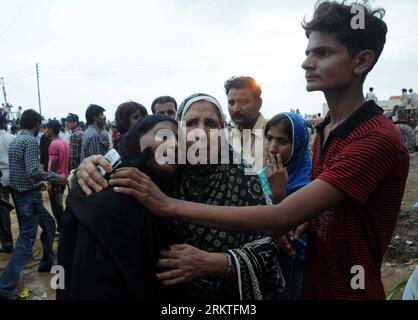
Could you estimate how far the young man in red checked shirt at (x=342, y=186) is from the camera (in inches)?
51.3

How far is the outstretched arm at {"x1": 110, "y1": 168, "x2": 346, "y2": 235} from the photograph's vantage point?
130 cm

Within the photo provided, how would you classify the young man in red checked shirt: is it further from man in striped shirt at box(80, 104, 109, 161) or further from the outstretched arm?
man in striped shirt at box(80, 104, 109, 161)

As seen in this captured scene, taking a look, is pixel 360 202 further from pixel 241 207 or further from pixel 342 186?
pixel 241 207

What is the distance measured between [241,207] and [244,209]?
0.02 metres

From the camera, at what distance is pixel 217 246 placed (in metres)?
1.67

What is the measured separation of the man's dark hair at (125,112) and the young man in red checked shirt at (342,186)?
9.63 ft

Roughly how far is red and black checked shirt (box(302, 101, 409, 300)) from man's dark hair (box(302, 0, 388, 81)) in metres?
0.24

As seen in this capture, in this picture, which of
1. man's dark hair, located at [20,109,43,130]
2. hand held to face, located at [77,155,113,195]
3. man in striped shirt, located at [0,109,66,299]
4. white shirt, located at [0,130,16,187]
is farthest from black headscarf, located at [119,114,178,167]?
white shirt, located at [0,130,16,187]

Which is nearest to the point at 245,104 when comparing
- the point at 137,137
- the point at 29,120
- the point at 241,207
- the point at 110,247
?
the point at 137,137

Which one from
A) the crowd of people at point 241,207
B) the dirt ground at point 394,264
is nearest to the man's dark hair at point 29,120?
the dirt ground at point 394,264

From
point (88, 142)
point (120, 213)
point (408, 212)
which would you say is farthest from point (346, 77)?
point (408, 212)

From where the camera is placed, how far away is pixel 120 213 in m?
1.34

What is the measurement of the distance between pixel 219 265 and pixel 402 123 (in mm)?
13120

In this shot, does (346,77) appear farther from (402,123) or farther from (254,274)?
(402,123)
